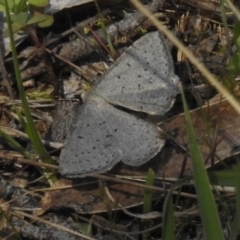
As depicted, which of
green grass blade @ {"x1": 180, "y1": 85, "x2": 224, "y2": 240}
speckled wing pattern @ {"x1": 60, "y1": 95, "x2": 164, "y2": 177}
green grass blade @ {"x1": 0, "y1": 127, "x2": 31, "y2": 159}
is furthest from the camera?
green grass blade @ {"x1": 0, "y1": 127, "x2": 31, "y2": 159}

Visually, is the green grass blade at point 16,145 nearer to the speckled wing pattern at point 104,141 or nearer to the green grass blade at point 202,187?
the speckled wing pattern at point 104,141

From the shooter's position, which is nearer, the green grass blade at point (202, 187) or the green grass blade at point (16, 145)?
the green grass blade at point (202, 187)

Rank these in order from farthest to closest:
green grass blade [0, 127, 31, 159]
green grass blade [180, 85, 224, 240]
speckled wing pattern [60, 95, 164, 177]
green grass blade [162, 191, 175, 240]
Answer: green grass blade [0, 127, 31, 159], speckled wing pattern [60, 95, 164, 177], green grass blade [162, 191, 175, 240], green grass blade [180, 85, 224, 240]

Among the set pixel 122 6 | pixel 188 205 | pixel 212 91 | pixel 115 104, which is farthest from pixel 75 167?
pixel 122 6

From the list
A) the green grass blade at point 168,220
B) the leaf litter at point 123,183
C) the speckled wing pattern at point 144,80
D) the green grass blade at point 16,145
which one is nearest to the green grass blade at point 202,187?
the green grass blade at point 168,220

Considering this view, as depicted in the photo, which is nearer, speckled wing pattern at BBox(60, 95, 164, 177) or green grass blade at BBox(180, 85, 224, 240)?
green grass blade at BBox(180, 85, 224, 240)

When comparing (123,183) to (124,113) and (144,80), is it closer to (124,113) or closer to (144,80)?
(124,113)

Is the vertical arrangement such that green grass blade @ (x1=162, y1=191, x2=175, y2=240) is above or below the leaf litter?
above

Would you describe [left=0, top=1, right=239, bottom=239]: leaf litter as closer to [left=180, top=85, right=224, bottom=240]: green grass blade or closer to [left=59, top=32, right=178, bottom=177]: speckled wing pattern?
[left=59, top=32, right=178, bottom=177]: speckled wing pattern

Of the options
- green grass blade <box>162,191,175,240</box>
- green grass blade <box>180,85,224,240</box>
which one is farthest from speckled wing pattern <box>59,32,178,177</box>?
green grass blade <box>180,85,224,240</box>

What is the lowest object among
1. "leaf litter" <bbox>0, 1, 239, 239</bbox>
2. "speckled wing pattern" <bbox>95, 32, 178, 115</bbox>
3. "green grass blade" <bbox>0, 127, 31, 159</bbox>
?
"leaf litter" <bbox>0, 1, 239, 239</bbox>

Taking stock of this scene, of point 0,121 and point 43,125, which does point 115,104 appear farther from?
point 0,121
